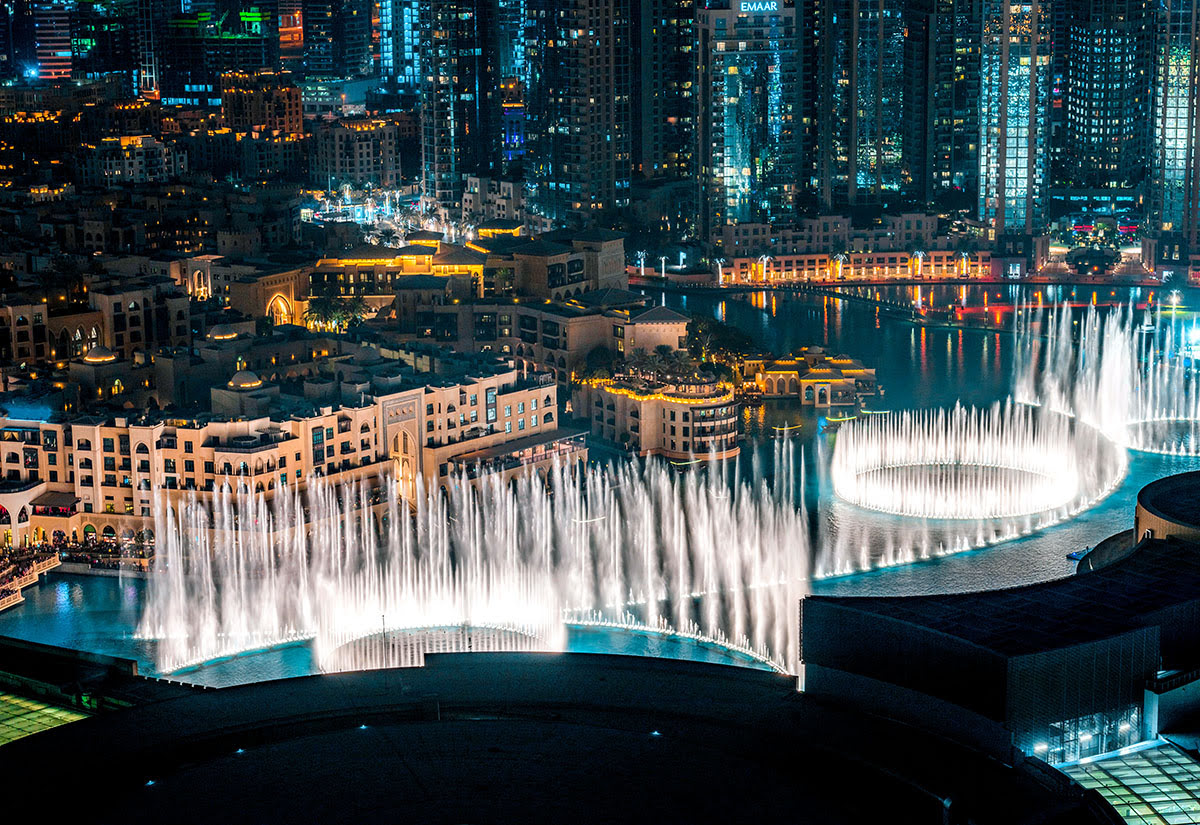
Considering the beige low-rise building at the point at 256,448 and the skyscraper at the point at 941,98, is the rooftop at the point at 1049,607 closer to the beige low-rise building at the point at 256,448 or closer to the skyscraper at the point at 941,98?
the beige low-rise building at the point at 256,448

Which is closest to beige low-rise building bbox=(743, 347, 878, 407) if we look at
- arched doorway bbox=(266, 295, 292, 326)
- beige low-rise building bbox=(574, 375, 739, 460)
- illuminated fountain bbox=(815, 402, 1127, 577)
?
illuminated fountain bbox=(815, 402, 1127, 577)

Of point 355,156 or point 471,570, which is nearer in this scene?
point 471,570

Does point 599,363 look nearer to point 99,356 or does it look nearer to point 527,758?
point 99,356

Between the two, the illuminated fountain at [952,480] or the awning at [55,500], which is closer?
the awning at [55,500]

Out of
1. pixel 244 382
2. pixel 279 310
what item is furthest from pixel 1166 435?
pixel 279 310

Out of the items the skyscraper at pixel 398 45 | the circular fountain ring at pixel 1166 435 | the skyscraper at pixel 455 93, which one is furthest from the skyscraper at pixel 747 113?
the skyscraper at pixel 398 45

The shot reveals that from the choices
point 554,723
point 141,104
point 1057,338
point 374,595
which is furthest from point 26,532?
point 141,104
